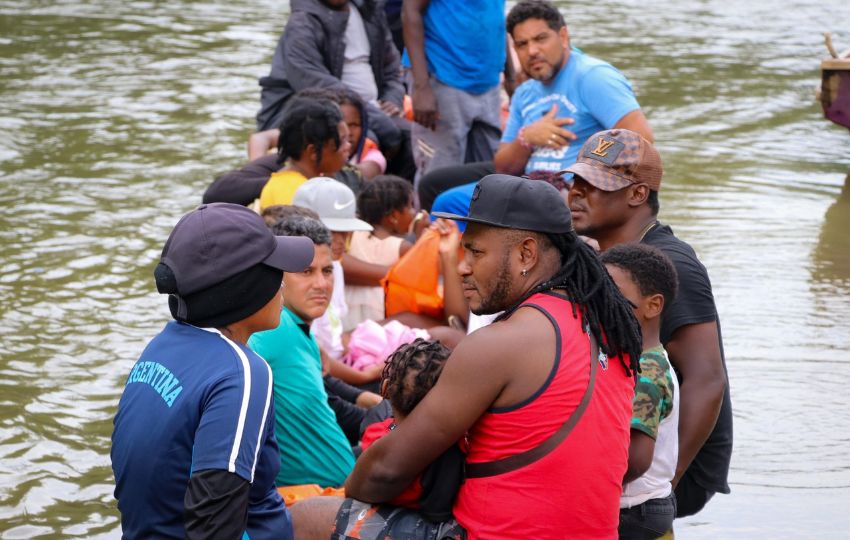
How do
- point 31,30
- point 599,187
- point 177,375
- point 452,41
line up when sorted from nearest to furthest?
point 177,375 < point 599,187 < point 452,41 < point 31,30

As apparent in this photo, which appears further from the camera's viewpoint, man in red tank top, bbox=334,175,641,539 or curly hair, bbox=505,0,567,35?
curly hair, bbox=505,0,567,35

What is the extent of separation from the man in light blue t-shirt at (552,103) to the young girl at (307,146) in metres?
0.64

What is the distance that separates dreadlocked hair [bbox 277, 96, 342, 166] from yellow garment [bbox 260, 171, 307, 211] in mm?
146

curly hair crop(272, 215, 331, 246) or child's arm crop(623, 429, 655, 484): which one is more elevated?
curly hair crop(272, 215, 331, 246)

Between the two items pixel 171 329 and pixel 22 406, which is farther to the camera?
pixel 22 406

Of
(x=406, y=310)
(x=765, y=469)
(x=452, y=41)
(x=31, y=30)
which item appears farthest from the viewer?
(x=31, y=30)

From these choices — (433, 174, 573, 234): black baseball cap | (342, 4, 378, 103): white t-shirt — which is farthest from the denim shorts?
(342, 4, 378, 103): white t-shirt

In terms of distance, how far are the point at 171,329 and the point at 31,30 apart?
15154mm

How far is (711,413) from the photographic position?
387 cm

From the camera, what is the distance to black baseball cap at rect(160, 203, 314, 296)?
9.09 ft

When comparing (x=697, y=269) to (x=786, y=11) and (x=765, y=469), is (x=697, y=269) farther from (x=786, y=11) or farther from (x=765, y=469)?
(x=786, y=11)

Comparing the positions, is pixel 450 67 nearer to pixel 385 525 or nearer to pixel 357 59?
pixel 357 59

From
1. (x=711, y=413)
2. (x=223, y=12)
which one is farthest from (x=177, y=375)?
(x=223, y=12)

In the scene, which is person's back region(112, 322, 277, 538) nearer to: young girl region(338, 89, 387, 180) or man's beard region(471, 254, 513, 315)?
man's beard region(471, 254, 513, 315)
